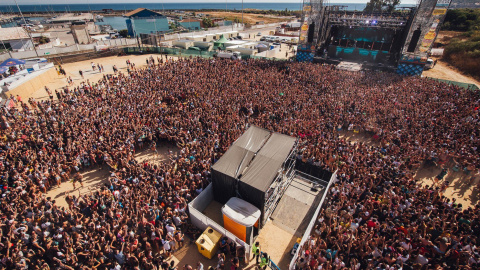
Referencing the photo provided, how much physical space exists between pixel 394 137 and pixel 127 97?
1935 centimetres

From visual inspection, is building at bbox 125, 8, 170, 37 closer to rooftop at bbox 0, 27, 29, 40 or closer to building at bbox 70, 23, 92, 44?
building at bbox 70, 23, 92, 44

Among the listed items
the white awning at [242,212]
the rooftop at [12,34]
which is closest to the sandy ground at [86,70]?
the rooftop at [12,34]

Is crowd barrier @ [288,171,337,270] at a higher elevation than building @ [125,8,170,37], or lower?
lower

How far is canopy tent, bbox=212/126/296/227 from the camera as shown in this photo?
899 cm

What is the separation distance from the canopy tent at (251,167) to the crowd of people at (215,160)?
4.38 feet

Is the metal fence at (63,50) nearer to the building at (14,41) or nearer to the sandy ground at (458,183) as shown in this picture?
the building at (14,41)

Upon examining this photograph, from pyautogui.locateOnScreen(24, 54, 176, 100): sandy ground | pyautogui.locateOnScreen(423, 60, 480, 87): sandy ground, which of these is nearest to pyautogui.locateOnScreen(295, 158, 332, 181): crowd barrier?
pyautogui.locateOnScreen(24, 54, 176, 100): sandy ground

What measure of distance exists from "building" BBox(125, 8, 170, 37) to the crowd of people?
33.4m

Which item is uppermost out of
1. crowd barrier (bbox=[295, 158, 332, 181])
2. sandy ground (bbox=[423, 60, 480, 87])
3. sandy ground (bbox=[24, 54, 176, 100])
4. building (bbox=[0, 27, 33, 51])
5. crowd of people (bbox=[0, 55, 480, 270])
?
building (bbox=[0, 27, 33, 51])

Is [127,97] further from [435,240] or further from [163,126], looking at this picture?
[435,240]

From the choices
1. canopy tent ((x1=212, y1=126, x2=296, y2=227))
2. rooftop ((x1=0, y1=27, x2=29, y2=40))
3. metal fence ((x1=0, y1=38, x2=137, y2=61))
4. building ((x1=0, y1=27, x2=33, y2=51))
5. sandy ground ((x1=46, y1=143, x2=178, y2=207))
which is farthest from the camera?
rooftop ((x1=0, y1=27, x2=29, y2=40))

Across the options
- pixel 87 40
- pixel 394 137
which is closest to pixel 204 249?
pixel 394 137

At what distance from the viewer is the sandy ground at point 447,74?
27.6 m

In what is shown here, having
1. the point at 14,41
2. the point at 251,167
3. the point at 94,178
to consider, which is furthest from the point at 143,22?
the point at 251,167
